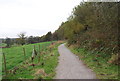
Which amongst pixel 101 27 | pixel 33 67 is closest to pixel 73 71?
pixel 33 67

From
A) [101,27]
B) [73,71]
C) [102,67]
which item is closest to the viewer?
[73,71]

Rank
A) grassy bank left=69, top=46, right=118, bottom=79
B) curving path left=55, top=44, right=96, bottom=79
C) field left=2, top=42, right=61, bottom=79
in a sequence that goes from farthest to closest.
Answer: field left=2, top=42, right=61, bottom=79 → curving path left=55, top=44, right=96, bottom=79 → grassy bank left=69, top=46, right=118, bottom=79

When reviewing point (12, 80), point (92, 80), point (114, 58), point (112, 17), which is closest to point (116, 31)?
point (112, 17)

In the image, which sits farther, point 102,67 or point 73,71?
point 102,67

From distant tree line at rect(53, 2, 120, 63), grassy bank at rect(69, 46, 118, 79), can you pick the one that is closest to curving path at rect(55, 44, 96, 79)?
grassy bank at rect(69, 46, 118, 79)

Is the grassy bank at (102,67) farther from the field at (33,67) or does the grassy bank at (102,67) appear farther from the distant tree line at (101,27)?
the field at (33,67)

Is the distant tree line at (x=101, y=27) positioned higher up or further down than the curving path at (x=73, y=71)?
higher up

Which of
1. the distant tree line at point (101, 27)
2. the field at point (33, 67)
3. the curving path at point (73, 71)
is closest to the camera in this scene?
the curving path at point (73, 71)

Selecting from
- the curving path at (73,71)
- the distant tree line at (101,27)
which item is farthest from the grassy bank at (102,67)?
the distant tree line at (101,27)

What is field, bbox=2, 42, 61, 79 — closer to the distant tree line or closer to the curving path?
the curving path

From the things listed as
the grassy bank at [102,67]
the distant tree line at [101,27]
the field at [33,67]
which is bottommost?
the field at [33,67]

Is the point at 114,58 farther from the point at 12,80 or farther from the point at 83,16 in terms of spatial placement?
the point at 83,16

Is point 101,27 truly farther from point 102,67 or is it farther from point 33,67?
point 33,67

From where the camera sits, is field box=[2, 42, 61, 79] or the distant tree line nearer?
field box=[2, 42, 61, 79]
